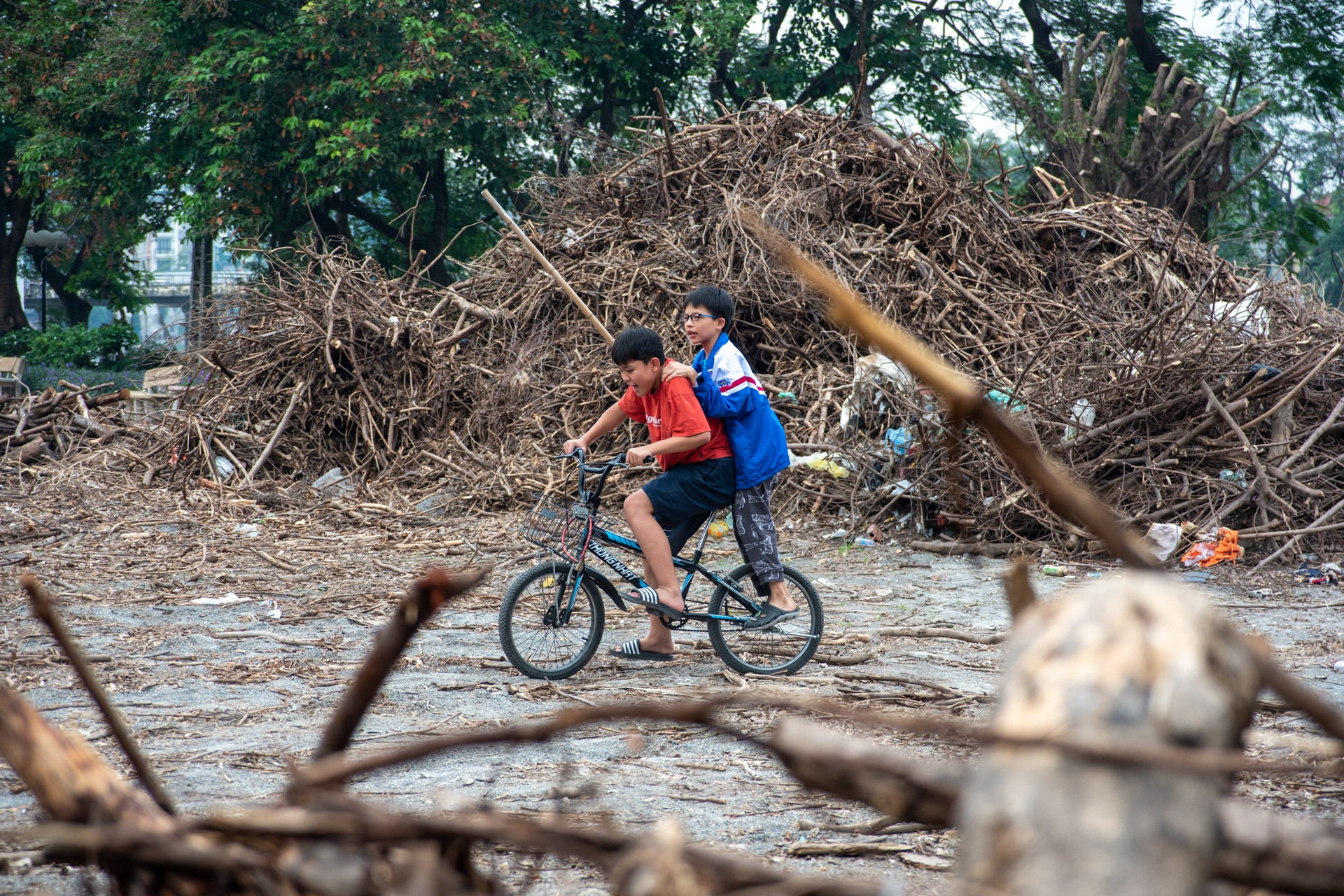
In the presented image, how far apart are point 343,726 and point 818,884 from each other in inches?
22.5

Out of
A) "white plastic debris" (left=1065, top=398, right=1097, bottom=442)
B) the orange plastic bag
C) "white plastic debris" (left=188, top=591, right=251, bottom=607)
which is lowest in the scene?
"white plastic debris" (left=188, top=591, right=251, bottom=607)

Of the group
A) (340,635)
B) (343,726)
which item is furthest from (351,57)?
(343,726)

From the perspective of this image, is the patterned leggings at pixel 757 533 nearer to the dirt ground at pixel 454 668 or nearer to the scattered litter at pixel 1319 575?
the dirt ground at pixel 454 668

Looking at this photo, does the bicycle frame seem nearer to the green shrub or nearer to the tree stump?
the tree stump

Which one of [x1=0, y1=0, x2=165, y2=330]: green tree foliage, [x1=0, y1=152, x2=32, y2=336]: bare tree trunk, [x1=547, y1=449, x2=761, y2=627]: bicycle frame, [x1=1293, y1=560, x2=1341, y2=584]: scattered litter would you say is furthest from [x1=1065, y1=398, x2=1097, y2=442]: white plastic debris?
Result: [x1=0, y1=152, x2=32, y2=336]: bare tree trunk

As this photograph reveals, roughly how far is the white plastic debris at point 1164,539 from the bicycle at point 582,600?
3314mm

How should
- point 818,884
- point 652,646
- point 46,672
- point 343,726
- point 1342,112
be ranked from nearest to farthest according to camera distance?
1. point 818,884
2. point 343,726
3. point 46,672
4. point 652,646
5. point 1342,112

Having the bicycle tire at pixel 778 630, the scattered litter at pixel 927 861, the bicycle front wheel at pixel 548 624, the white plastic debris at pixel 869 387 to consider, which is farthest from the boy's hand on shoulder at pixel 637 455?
the white plastic debris at pixel 869 387

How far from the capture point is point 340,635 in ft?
18.1

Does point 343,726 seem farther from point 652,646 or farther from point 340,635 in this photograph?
point 340,635

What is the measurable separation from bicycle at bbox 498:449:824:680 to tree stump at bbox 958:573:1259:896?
3796 mm

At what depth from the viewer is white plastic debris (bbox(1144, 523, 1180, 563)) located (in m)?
7.13

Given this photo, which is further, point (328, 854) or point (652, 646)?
point (652, 646)

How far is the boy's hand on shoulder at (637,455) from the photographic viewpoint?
441cm
